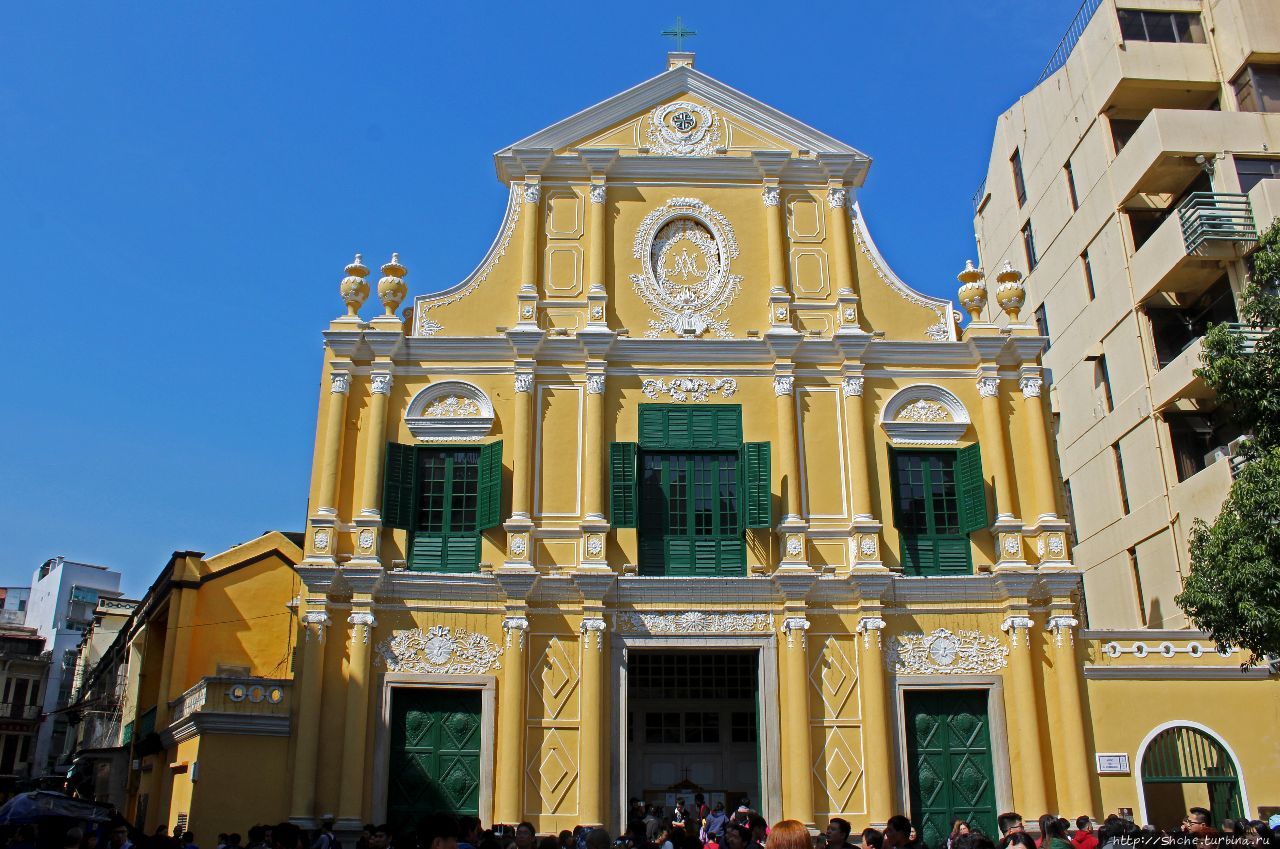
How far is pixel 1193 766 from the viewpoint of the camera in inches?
776

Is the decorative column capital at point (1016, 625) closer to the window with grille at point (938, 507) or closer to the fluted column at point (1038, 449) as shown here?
the window with grille at point (938, 507)

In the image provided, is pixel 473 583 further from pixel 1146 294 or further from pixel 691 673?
pixel 1146 294

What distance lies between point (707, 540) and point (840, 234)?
265 inches

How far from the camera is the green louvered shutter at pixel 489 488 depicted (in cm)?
1984

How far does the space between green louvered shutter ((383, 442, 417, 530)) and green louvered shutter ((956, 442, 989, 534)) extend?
9875mm

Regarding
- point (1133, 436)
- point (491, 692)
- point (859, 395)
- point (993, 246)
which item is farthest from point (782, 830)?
point (993, 246)

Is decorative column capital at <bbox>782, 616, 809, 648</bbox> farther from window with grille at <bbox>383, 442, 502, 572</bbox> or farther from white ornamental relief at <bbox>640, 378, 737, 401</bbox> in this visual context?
window with grille at <bbox>383, 442, 502, 572</bbox>

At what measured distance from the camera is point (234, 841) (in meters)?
15.0

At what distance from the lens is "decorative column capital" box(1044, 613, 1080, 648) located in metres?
A: 19.5

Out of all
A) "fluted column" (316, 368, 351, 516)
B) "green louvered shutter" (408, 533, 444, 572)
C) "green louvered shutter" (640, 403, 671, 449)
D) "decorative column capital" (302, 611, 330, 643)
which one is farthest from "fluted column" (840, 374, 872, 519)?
"decorative column capital" (302, 611, 330, 643)

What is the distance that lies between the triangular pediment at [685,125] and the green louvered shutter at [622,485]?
6332mm

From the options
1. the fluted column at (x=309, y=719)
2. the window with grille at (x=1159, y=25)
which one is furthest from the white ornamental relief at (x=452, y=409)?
the window with grille at (x=1159, y=25)

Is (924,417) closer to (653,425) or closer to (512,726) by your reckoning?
(653,425)

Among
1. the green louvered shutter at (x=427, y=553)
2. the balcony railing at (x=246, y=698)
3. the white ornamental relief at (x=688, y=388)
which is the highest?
the white ornamental relief at (x=688, y=388)
